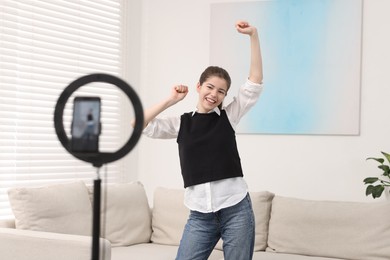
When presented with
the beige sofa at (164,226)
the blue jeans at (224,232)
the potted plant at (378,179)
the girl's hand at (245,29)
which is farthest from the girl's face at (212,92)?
the potted plant at (378,179)

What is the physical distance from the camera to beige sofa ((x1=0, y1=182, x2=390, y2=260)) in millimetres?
3014

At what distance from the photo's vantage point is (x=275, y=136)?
13.5 feet

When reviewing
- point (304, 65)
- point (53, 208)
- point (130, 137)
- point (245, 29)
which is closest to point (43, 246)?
point (53, 208)

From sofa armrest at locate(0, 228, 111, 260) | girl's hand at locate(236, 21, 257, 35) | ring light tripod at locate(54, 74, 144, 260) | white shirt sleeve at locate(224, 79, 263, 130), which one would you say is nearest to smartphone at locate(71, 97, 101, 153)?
ring light tripod at locate(54, 74, 144, 260)

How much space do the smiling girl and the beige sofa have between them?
0.65 metres

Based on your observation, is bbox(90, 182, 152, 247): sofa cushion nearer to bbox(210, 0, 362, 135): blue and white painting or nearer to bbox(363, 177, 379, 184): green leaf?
bbox(210, 0, 362, 135): blue and white painting

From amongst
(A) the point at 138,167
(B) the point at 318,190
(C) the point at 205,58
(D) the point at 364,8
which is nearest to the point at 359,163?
(B) the point at 318,190

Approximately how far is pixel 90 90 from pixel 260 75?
7.09ft

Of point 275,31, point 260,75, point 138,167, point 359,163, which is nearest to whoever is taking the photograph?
point 260,75

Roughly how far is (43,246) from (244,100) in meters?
1.12

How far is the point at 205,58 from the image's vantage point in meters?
4.39

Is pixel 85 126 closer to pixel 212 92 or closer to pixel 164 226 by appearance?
pixel 212 92

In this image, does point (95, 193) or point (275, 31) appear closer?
point (95, 193)

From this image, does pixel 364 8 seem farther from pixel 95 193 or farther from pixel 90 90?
pixel 95 193
